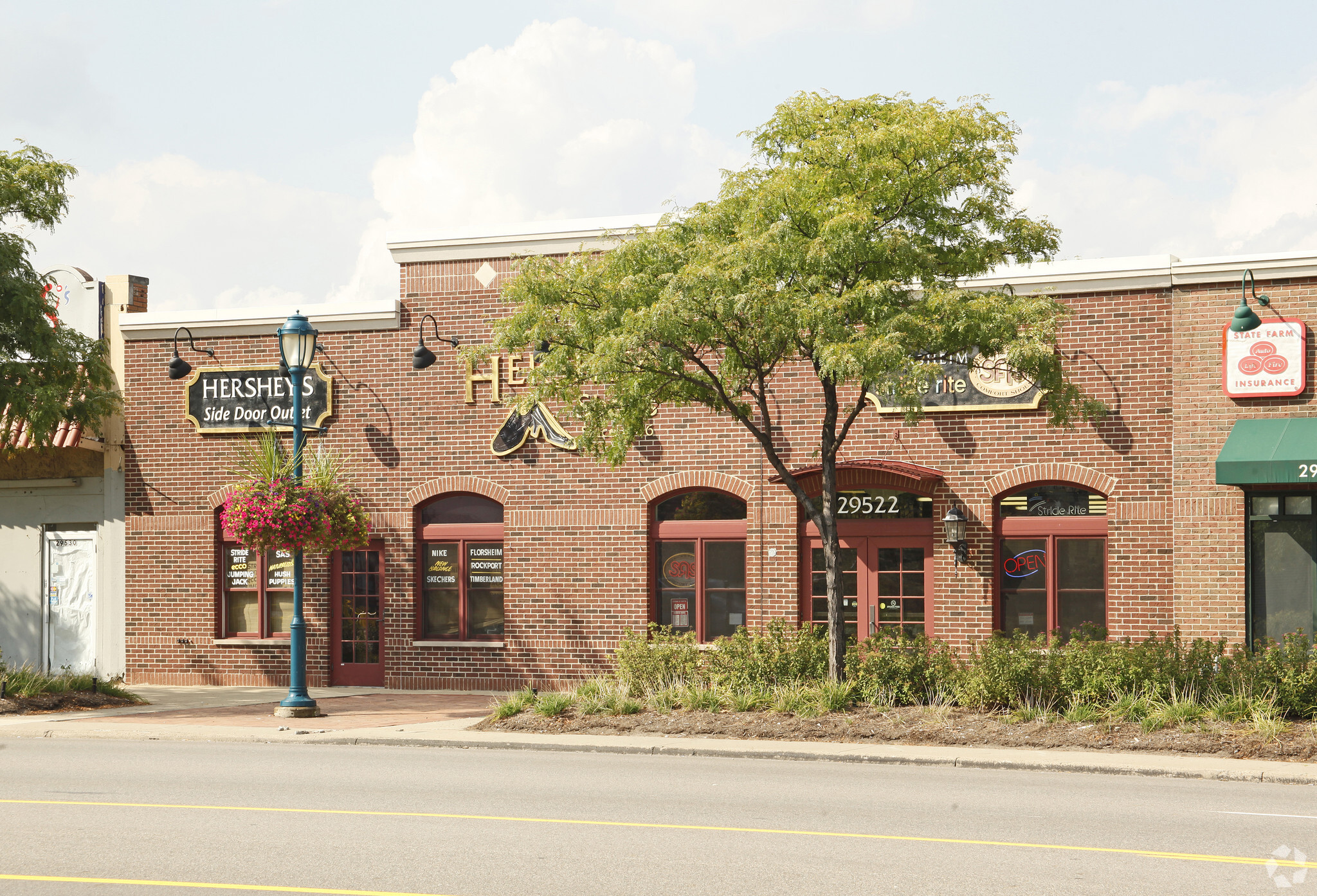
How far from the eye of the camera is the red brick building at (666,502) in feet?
58.0

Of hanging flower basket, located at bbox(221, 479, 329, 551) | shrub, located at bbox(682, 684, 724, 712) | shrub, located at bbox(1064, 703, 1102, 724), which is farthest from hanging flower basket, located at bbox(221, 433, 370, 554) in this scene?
shrub, located at bbox(1064, 703, 1102, 724)

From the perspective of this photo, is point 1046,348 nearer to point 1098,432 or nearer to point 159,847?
point 1098,432

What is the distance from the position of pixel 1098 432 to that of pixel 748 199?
6656 millimetres

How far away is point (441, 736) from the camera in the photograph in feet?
49.3

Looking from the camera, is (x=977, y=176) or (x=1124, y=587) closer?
(x=977, y=176)

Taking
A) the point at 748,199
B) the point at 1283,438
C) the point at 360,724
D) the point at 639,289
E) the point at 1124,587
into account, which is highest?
the point at 748,199

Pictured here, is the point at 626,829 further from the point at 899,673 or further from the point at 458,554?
the point at 458,554

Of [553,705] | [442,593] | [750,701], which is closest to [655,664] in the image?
[553,705]

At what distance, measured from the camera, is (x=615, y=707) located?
621 inches

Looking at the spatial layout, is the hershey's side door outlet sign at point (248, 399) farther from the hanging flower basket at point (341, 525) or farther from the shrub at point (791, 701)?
the shrub at point (791, 701)

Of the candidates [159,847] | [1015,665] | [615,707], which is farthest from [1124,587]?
[159,847]

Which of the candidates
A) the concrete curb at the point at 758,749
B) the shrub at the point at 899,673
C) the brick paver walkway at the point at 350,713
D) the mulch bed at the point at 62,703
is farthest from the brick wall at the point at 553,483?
the concrete curb at the point at 758,749

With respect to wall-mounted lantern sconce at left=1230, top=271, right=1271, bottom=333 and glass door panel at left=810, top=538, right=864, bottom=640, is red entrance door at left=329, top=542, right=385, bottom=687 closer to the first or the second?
glass door panel at left=810, top=538, right=864, bottom=640

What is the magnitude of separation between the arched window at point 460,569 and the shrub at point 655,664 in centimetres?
368
